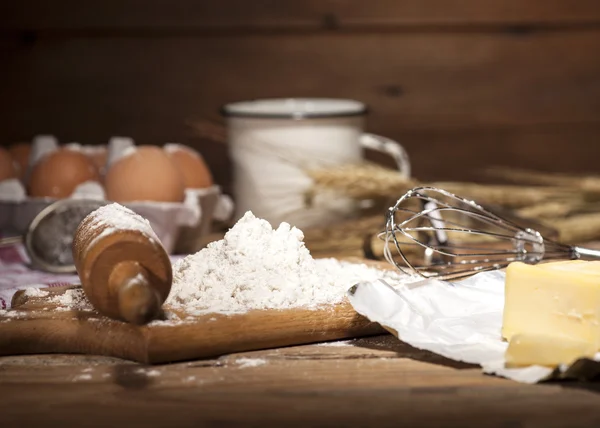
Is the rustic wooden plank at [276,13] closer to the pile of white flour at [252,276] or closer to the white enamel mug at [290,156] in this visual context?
the white enamel mug at [290,156]

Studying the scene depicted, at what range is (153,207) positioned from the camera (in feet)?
3.08

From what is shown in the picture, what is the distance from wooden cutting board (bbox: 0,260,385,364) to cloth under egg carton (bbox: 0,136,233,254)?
291mm

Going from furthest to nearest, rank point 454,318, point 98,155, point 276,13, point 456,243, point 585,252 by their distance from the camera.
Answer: point 276,13 < point 98,155 < point 456,243 < point 585,252 < point 454,318

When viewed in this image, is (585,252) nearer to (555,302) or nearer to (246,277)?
(555,302)

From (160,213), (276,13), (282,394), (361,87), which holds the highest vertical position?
(276,13)

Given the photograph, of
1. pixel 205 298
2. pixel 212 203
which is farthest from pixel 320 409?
pixel 212 203

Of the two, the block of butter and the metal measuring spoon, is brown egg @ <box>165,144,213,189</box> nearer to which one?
the metal measuring spoon

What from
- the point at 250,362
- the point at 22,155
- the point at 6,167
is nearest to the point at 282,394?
the point at 250,362

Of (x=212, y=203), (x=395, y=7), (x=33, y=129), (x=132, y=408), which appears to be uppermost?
(x=395, y=7)

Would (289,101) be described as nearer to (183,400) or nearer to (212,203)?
(212,203)

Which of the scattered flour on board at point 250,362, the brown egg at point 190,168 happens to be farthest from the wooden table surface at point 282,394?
the brown egg at point 190,168

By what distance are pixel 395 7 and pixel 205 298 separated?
88 cm

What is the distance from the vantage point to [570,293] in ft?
1.98

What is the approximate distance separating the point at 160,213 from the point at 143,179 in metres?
0.04
